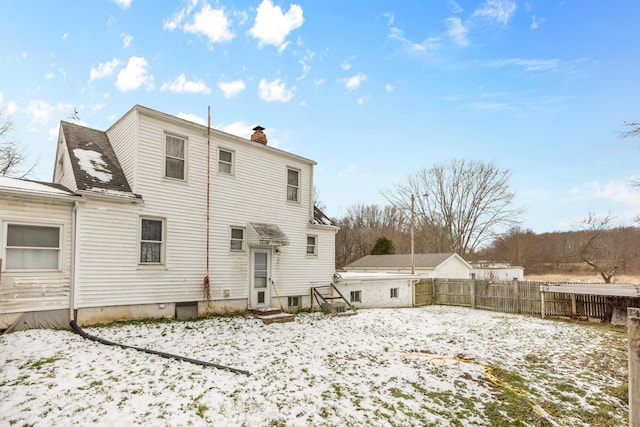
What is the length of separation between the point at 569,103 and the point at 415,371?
1685 centimetres

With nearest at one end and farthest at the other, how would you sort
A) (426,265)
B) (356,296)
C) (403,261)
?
1. (356,296)
2. (426,265)
3. (403,261)

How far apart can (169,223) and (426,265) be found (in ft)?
73.9

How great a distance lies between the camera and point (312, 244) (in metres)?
15.0

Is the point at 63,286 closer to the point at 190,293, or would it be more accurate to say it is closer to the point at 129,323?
the point at 129,323

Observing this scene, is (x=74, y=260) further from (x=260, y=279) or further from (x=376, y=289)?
(x=376, y=289)

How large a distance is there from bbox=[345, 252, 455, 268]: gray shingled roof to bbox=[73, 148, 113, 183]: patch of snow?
2389cm

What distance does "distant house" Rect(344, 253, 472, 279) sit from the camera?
27.8 metres

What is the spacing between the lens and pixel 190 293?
1077cm

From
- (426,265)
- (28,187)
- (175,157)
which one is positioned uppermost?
(175,157)

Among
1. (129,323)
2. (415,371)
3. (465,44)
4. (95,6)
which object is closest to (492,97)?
(465,44)

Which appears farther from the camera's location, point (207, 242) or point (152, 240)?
point (207, 242)

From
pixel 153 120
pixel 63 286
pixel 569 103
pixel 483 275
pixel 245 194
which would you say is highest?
pixel 569 103

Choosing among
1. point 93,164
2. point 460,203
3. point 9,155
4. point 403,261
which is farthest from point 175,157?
point 460,203

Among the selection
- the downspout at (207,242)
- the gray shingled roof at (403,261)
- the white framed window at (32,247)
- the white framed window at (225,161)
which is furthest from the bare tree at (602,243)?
the white framed window at (32,247)
